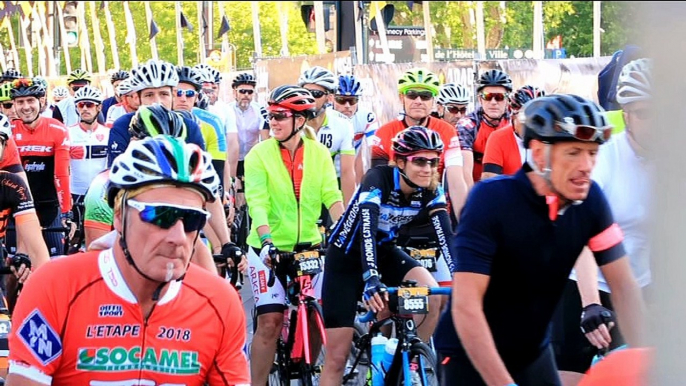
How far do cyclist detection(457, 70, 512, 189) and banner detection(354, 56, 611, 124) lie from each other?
6.40 meters

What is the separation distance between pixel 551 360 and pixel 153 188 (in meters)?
1.78

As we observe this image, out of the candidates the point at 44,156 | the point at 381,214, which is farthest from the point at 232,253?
the point at 44,156

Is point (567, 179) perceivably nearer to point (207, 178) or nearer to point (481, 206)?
point (481, 206)

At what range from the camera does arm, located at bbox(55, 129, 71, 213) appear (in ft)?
38.0

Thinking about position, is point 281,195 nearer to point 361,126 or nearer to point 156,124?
point 156,124

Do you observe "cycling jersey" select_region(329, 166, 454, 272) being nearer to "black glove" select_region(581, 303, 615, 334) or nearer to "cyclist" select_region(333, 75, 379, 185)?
"black glove" select_region(581, 303, 615, 334)

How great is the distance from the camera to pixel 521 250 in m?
3.96

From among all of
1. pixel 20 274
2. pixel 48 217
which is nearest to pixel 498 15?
pixel 48 217

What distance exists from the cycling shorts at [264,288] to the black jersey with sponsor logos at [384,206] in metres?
0.75

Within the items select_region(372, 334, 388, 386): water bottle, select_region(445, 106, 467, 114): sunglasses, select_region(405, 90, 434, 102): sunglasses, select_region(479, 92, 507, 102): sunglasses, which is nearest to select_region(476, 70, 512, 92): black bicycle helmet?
select_region(479, 92, 507, 102): sunglasses

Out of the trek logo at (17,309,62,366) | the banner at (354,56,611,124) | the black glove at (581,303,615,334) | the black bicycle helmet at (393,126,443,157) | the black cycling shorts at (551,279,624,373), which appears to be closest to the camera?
the trek logo at (17,309,62,366)

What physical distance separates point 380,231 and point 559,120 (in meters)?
3.70

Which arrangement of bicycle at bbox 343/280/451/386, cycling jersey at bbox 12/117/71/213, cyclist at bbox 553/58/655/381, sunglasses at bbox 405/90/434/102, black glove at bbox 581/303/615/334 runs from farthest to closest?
cycling jersey at bbox 12/117/71/213
sunglasses at bbox 405/90/434/102
bicycle at bbox 343/280/451/386
cyclist at bbox 553/58/655/381
black glove at bbox 581/303/615/334

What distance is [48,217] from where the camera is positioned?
472 inches
